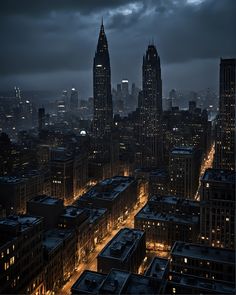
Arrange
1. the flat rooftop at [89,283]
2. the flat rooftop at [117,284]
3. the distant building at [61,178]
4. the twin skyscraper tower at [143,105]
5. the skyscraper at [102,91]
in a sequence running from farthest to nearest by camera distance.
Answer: the skyscraper at [102,91]
the twin skyscraper tower at [143,105]
the distant building at [61,178]
the flat rooftop at [89,283]
the flat rooftop at [117,284]

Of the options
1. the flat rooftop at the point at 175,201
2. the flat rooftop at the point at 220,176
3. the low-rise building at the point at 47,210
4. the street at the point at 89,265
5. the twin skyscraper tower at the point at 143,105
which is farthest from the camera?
the twin skyscraper tower at the point at 143,105

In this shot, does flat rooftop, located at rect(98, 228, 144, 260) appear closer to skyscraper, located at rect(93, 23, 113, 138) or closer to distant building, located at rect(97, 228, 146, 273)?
distant building, located at rect(97, 228, 146, 273)

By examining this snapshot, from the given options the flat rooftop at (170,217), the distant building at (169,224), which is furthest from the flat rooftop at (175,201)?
the flat rooftop at (170,217)

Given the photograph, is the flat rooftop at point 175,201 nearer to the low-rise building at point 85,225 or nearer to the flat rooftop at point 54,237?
the low-rise building at point 85,225

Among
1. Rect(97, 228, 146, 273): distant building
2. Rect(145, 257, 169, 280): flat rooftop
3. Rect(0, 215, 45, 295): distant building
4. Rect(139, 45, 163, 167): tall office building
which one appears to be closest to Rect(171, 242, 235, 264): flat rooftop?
Rect(145, 257, 169, 280): flat rooftop

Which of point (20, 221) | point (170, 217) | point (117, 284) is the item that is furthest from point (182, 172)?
point (117, 284)

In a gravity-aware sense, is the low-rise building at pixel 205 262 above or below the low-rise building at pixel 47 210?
below
